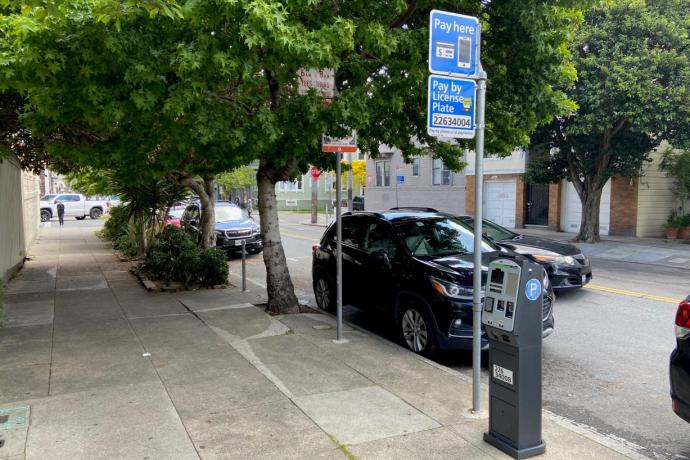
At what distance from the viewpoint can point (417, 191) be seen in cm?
3431

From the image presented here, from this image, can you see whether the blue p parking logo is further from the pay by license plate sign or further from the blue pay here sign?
the blue pay here sign

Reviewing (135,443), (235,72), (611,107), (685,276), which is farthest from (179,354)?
(611,107)

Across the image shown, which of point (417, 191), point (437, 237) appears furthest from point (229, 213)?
point (417, 191)

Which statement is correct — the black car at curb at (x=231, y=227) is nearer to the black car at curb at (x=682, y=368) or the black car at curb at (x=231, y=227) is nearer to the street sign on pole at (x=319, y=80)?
the street sign on pole at (x=319, y=80)

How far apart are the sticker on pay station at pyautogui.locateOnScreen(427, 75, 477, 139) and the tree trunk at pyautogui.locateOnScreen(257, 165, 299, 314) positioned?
4.09 meters

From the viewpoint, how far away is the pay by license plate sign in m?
3.68

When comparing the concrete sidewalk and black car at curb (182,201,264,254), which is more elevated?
black car at curb (182,201,264,254)

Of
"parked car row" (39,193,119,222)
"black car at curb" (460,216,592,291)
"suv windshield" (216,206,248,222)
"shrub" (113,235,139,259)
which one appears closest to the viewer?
"black car at curb" (460,216,592,291)

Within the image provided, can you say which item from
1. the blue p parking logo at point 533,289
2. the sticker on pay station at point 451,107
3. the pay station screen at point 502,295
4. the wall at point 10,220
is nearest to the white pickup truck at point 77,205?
the wall at point 10,220

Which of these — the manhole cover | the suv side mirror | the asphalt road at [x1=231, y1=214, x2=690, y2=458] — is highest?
the suv side mirror

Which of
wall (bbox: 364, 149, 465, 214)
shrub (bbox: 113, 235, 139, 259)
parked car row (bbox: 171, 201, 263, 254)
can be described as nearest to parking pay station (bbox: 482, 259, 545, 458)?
parked car row (bbox: 171, 201, 263, 254)

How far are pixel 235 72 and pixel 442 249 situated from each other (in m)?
3.20

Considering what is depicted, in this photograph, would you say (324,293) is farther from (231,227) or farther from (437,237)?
(231,227)

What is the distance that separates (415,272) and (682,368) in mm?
3095
